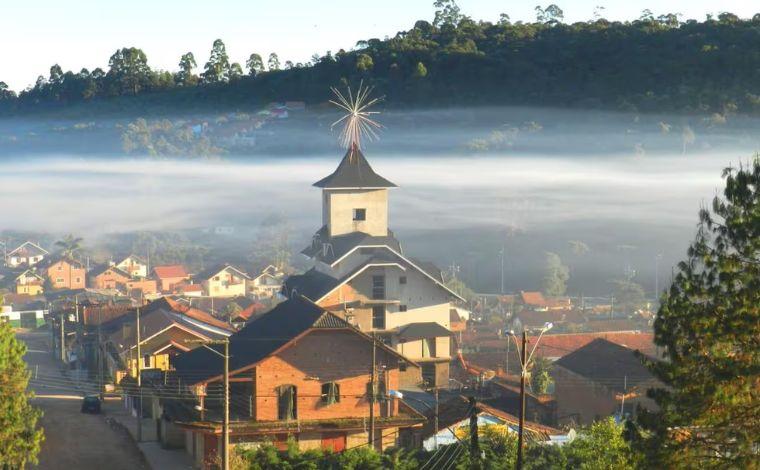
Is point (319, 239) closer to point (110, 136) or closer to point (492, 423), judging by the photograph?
point (492, 423)

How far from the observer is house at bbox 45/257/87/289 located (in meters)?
52.0

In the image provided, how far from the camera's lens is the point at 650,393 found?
10.6 meters

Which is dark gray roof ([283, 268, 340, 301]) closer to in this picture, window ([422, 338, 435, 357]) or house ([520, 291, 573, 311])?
window ([422, 338, 435, 357])

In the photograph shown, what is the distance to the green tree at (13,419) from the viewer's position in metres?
14.2

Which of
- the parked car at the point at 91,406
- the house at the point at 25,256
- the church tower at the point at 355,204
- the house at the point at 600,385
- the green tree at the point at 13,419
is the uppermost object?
the church tower at the point at 355,204

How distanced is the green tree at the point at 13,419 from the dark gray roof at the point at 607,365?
32.9 ft

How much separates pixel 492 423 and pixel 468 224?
2420 inches

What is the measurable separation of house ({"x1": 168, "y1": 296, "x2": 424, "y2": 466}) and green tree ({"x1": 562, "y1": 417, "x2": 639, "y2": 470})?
3544 millimetres

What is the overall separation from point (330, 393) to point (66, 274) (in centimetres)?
3601

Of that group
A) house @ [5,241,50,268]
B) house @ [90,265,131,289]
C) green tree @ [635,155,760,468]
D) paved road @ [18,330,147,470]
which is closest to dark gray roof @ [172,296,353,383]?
paved road @ [18,330,147,470]

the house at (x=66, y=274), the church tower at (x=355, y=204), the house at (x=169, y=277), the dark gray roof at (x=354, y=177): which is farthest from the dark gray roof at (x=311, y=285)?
the house at (x=66, y=274)

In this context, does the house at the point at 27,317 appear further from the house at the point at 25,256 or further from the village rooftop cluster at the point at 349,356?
the house at the point at 25,256

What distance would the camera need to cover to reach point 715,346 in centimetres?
1004

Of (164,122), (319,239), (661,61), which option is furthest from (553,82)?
(319,239)
